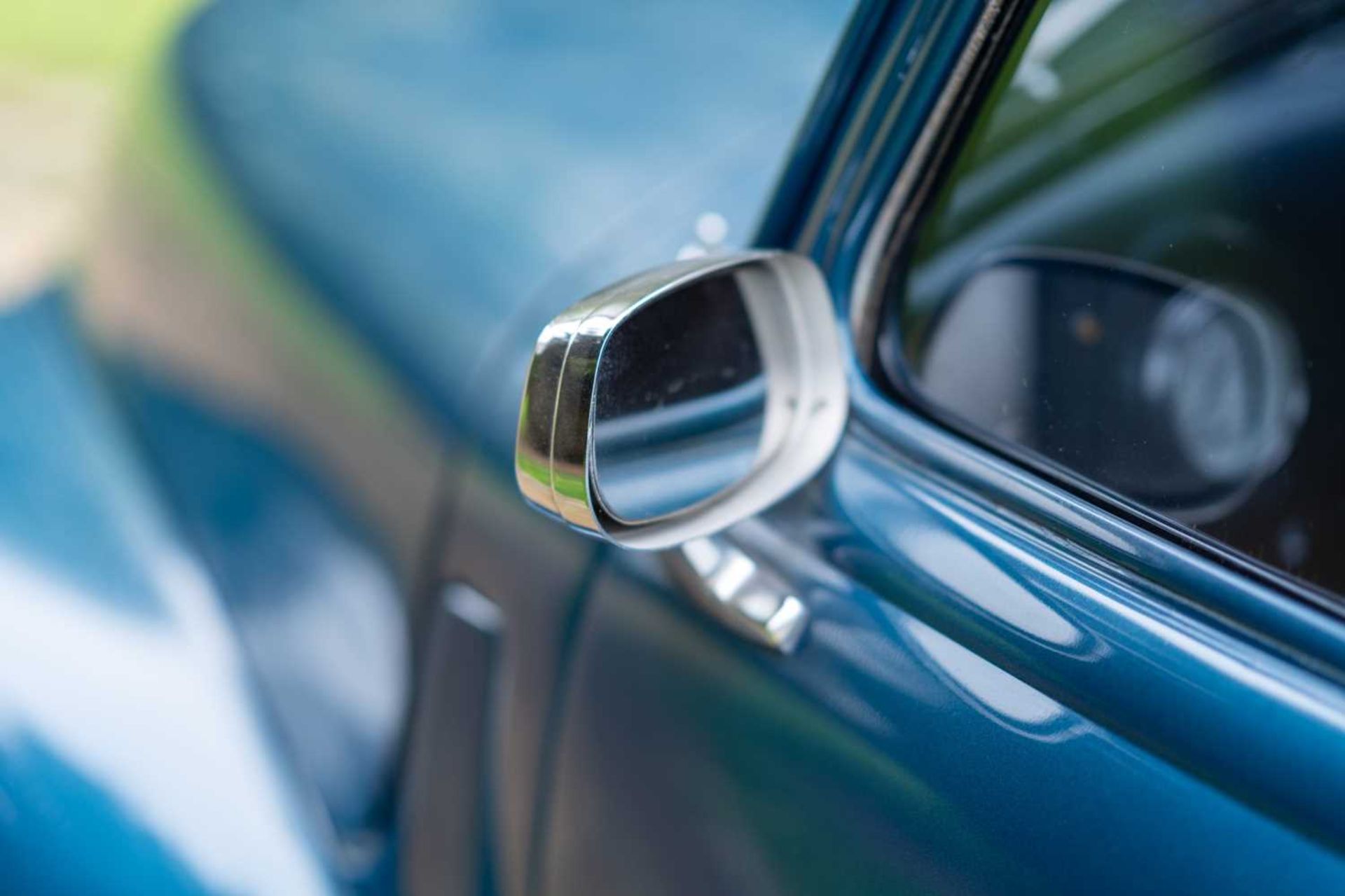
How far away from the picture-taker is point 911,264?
3.63 feet

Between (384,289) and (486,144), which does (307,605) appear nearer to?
A: (384,289)

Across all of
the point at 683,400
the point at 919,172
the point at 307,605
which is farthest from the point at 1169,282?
the point at 307,605

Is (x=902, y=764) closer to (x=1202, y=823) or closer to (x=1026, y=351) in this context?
(x=1202, y=823)

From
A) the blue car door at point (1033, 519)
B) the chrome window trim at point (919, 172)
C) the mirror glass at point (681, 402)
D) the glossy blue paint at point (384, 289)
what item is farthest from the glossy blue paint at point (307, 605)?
the chrome window trim at point (919, 172)

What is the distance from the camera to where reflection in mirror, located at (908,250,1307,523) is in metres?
1.00

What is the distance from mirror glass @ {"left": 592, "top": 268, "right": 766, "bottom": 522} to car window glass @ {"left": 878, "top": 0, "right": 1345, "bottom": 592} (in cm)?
13

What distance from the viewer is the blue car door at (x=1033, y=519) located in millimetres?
845

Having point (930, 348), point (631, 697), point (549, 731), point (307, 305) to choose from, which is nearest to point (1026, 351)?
point (930, 348)

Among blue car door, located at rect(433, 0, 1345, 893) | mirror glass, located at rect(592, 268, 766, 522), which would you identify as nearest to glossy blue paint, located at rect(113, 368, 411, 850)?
blue car door, located at rect(433, 0, 1345, 893)

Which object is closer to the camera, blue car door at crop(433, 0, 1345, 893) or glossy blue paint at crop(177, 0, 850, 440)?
blue car door at crop(433, 0, 1345, 893)

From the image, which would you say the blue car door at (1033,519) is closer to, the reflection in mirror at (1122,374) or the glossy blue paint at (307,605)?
the reflection in mirror at (1122,374)

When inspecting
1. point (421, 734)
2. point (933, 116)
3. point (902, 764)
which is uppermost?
point (933, 116)

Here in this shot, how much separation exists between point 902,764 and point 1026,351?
0.34m

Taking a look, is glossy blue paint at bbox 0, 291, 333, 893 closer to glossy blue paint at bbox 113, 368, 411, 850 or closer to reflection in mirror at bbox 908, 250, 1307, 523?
glossy blue paint at bbox 113, 368, 411, 850
